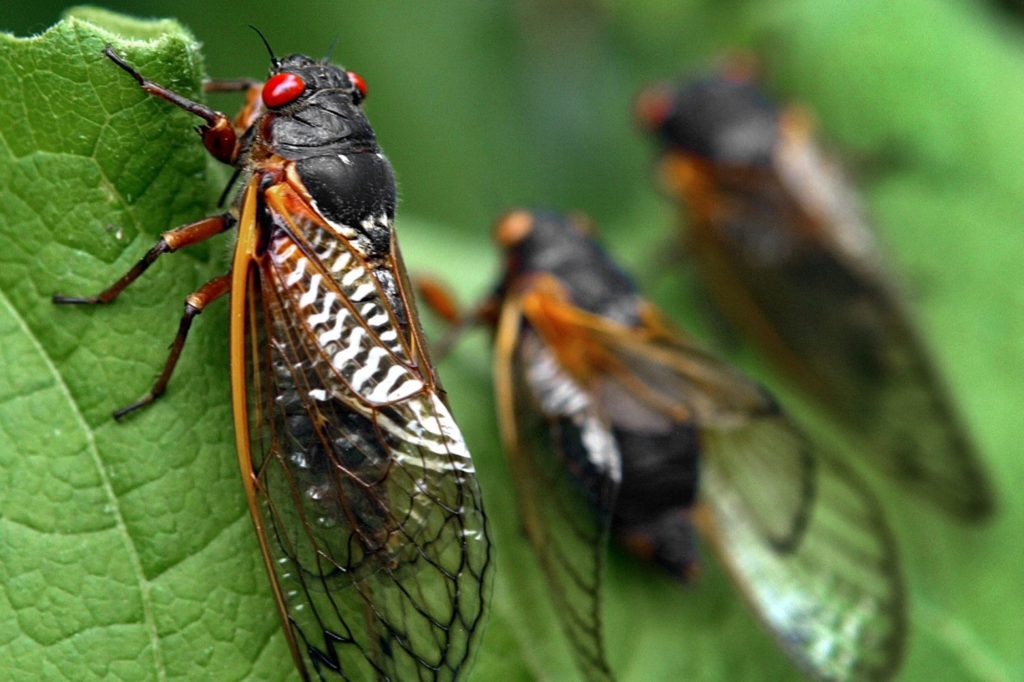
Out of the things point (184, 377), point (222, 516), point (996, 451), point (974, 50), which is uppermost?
point (974, 50)

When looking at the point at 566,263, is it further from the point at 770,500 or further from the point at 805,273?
the point at 805,273

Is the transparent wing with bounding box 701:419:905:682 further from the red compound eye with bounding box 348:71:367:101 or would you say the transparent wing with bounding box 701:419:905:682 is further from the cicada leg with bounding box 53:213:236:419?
the cicada leg with bounding box 53:213:236:419

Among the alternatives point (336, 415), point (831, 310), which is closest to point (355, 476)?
point (336, 415)

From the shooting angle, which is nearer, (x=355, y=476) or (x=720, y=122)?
(x=355, y=476)

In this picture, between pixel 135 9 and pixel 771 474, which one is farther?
pixel 135 9

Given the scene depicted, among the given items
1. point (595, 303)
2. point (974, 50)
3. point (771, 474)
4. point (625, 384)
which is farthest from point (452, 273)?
point (974, 50)

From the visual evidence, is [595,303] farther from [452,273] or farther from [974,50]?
[974,50]
